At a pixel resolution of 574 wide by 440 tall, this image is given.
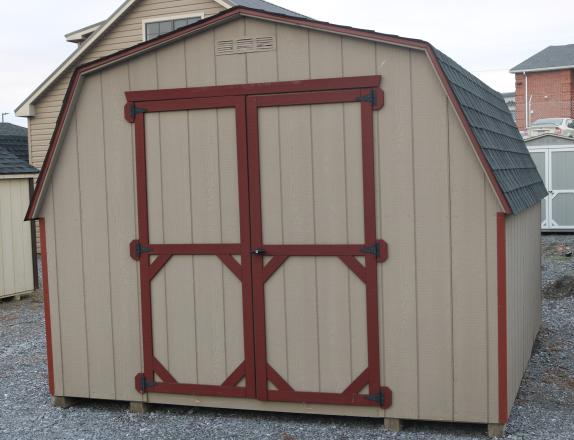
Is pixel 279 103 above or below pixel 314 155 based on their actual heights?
above

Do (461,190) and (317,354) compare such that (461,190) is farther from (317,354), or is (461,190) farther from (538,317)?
(538,317)

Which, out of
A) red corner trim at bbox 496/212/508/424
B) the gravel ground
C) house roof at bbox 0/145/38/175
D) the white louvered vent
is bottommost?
the gravel ground

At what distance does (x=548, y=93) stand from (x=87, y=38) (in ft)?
96.0

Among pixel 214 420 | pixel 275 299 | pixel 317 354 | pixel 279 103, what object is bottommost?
pixel 214 420

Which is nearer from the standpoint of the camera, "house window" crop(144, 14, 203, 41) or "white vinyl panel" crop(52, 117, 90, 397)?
"white vinyl panel" crop(52, 117, 90, 397)

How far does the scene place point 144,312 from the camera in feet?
20.3

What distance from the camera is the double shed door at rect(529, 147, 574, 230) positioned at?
60.6 ft

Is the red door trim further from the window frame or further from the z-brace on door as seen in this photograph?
the window frame

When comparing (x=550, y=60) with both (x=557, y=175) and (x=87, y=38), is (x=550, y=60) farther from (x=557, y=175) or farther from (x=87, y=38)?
(x=87, y=38)

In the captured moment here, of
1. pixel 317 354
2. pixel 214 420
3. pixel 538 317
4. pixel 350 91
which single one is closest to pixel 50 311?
pixel 214 420

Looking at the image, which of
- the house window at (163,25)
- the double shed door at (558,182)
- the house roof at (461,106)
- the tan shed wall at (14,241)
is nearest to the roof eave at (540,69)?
the double shed door at (558,182)

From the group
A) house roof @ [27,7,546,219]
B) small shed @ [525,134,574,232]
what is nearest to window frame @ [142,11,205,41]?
small shed @ [525,134,574,232]

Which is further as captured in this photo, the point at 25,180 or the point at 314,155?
the point at 25,180

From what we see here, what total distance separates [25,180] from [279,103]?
8.06 meters
